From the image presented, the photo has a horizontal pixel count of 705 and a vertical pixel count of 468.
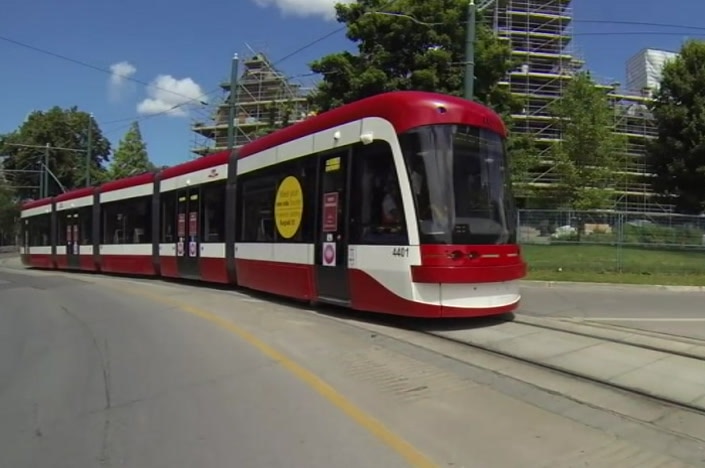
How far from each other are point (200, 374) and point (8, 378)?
2230 millimetres

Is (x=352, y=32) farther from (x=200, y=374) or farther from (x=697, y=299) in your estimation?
(x=200, y=374)

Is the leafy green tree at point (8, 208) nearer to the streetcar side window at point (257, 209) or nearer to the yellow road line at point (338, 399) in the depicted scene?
the streetcar side window at point (257, 209)

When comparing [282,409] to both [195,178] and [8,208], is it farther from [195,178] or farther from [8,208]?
[8,208]

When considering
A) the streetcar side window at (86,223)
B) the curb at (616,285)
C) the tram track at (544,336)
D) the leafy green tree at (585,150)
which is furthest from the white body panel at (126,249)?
the leafy green tree at (585,150)

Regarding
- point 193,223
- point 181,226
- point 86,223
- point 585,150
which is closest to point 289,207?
A: point 193,223

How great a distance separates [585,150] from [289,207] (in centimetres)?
2899

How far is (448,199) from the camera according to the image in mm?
9180

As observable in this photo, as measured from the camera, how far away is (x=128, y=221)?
69.3 feet

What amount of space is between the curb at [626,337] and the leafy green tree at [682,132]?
1204 inches

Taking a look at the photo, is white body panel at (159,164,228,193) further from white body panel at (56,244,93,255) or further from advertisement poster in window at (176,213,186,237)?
white body panel at (56,244,93,255)

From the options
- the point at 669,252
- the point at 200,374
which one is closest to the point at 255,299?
the point at 200,374

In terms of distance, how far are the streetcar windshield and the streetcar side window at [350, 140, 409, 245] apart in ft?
1.10

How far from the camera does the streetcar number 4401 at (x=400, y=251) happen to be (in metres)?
9.31

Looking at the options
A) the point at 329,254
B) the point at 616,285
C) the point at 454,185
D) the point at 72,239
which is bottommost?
the point at 616,285
